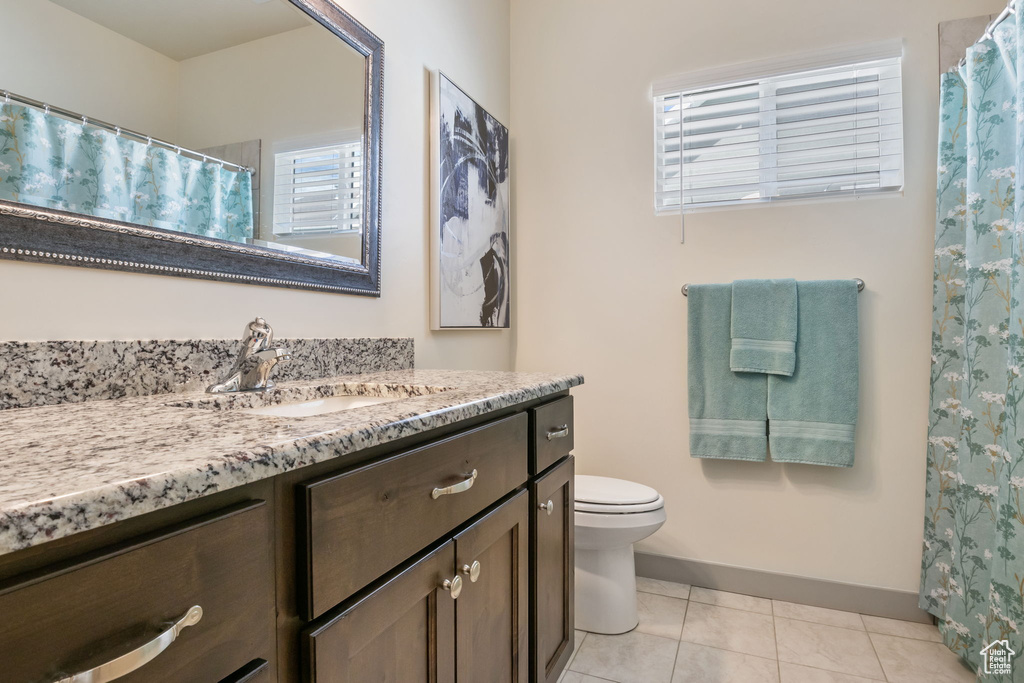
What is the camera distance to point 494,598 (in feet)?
3.28

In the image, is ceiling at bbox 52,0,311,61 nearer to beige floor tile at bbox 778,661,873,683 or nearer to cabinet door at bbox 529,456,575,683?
cabinet door at bbox 529,456,575,683

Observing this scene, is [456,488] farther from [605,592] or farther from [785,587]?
[785,587]

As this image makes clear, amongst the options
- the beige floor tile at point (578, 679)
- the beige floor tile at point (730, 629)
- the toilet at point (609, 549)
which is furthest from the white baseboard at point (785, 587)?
the beige floor tile at point (578, 679)

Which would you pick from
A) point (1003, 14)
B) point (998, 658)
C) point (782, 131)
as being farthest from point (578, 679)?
point (1003, 14)

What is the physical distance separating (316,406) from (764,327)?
1603mm

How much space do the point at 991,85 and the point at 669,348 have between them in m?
1.24

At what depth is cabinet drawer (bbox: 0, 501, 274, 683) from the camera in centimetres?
36

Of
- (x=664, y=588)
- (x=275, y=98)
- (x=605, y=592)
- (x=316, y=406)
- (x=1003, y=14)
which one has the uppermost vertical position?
(x=1003, y=14)

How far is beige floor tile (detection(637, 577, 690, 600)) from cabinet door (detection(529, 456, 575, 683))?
84 cm

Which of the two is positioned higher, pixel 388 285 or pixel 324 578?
pixel 388 285

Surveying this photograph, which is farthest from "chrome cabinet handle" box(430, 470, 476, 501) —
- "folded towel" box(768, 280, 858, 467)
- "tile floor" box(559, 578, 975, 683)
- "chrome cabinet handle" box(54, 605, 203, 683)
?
"folded towel" box(768, 280, 858, 467)

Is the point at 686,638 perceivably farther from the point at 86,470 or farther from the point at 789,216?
the point at 86,470

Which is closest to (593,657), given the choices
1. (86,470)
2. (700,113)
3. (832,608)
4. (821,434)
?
(832,608)

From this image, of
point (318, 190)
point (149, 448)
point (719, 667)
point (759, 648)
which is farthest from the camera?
point (759, 648)
